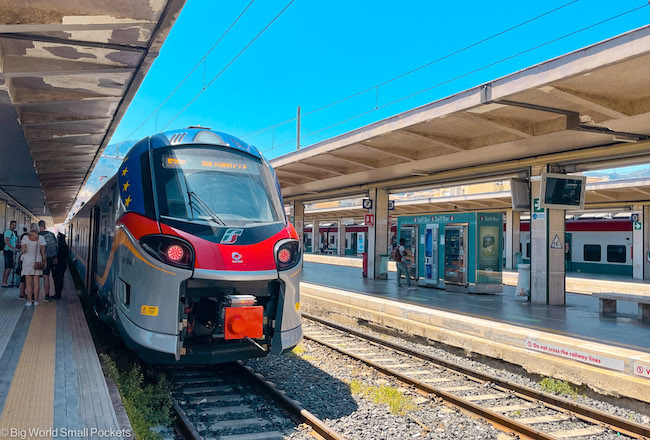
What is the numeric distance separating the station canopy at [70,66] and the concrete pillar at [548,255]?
10109mm

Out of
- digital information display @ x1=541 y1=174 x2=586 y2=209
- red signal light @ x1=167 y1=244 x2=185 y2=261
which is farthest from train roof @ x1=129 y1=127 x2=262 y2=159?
digital information display @ x1=541 y1=174 x2=586 y2=209

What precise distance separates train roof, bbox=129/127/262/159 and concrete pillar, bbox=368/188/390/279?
43.1 ft

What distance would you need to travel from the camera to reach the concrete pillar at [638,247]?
23.5 m

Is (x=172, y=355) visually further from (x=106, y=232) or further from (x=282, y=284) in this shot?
(x=106, y=232)

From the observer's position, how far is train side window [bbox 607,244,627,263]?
2647 cm

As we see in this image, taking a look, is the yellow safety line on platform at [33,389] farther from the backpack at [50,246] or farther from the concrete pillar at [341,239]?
the concrete pillar at [341,239]

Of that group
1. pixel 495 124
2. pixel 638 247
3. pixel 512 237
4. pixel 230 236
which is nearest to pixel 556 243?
pixel 495 124

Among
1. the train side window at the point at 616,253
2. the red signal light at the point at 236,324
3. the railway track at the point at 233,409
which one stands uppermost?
the train side window at the point at 616,253

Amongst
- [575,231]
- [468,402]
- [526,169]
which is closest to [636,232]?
[575,231]

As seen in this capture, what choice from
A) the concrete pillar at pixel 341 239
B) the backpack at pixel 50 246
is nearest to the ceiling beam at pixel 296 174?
the backpack at pixel 50 246

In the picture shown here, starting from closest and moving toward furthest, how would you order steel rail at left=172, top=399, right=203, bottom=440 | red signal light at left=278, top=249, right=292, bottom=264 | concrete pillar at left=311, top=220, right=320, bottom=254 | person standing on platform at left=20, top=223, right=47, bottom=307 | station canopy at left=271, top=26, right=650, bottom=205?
steel rail at left=172, top=399, right=203, bottom=440 → red signal light at left=278, top=249, right=292, bottom=264 → station canopy at left=271, top=26, right=650, bottom=205 → person standing on platform at left=20, top=223, right=47, bottom=307 → concrete pillar at left=311, top=220, right=320, bottom=254

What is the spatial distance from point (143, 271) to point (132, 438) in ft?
6.56

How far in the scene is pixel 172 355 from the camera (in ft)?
18.5

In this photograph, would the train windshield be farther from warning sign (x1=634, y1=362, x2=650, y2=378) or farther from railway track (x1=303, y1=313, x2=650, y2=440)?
warning sign (x1=634, y1=362, x2=650, y2=378)
